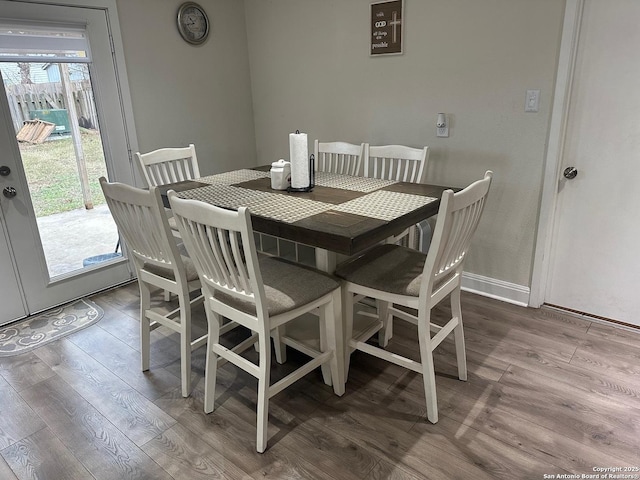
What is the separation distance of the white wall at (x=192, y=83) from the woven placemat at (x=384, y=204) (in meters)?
1.99

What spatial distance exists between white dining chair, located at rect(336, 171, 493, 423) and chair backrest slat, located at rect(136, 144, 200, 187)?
1.53 meters

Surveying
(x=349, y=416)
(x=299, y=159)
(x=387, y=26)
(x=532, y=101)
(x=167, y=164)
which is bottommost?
(x=349, y=416)

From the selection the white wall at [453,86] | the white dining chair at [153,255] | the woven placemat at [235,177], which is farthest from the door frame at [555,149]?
the white dining chair at [153,255]

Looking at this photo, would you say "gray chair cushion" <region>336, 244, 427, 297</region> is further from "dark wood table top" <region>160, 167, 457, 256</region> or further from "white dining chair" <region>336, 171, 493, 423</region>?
"dark wood table top" <region>160, 167, 457, 256</region>

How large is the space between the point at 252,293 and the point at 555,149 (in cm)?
192

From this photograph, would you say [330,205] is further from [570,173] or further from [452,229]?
[570,173]

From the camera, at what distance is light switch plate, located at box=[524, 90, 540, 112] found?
2473 mm

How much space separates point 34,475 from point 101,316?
1293 mm

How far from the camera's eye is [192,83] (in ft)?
11.5

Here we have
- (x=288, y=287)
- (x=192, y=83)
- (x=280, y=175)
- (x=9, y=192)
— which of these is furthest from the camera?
(x=192, y=83)

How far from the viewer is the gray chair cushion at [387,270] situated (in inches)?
73.8

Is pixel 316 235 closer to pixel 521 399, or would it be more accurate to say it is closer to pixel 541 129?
pixel 521 399

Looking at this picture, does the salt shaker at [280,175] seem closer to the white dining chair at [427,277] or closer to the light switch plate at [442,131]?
the white dining chair at [427,277]

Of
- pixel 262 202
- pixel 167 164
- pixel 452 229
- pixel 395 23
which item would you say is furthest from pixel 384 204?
pixel 167 164
